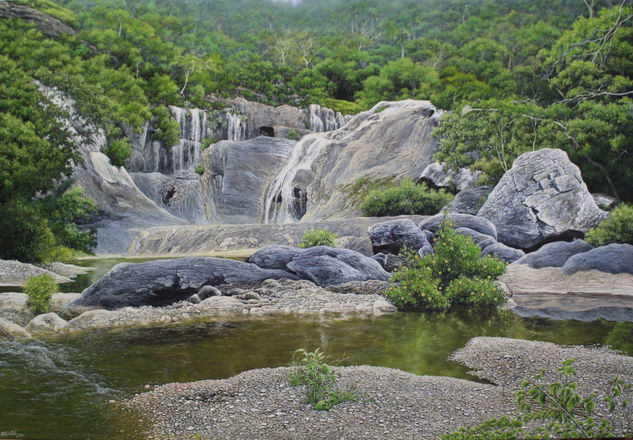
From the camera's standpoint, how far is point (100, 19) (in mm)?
56250

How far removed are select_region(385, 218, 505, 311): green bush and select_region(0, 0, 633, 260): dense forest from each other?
9.50 metres

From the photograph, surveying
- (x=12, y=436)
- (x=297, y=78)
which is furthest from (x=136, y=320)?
(x=297, y=78)

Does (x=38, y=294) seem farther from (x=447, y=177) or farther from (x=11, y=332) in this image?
(x=447, y=177)

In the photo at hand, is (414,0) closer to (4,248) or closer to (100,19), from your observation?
(100,19)

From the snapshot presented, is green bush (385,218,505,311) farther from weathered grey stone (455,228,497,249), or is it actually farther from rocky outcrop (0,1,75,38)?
rocky outcrop (0,1,75,38)

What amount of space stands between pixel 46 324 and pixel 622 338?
11.0m

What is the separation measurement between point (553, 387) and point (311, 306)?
878cm

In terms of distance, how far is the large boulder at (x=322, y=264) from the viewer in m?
14.3

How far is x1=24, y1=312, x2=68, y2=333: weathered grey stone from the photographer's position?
967 cm

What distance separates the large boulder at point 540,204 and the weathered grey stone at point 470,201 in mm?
1871

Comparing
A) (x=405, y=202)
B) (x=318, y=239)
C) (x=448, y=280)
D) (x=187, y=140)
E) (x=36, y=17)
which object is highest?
(x=36, y=17)

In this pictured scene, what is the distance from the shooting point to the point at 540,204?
19.5 metres

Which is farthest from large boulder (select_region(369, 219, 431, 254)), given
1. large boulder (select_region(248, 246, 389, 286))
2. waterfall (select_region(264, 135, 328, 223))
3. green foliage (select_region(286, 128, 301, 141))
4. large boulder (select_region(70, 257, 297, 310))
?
green foliage (select_region(286, 128, 301, 141))

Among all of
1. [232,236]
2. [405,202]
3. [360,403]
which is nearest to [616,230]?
[405,202]
